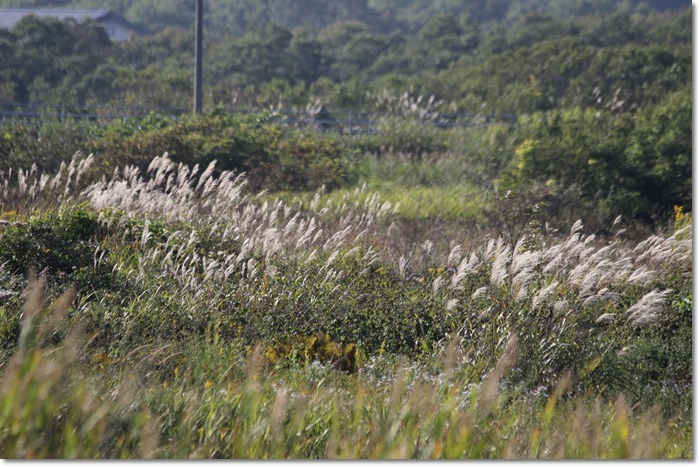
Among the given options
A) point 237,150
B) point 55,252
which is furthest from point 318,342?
point 237,150

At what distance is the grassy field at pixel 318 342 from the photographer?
4.25m

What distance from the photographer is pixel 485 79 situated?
1229 inches

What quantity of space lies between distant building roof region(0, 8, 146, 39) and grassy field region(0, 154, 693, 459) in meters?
18.3

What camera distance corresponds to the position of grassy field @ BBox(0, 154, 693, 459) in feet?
13.9

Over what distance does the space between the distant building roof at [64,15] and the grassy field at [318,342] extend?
18272 mm

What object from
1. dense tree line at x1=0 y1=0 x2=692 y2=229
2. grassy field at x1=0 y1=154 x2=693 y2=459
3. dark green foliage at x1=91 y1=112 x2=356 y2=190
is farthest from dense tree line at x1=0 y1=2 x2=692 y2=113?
grassy field at x1=0 y1=154 x2=693 y2=459

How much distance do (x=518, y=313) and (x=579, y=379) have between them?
682 millimetres

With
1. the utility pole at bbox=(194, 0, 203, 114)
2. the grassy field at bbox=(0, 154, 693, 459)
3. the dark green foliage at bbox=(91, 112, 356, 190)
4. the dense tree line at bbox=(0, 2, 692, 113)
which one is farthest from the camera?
the dense tree line at bbox=(0, 2, 692, 113)

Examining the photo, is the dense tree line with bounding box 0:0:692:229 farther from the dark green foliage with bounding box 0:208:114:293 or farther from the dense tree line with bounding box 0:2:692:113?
the dark green foliage with bounding box 0:208:114:293

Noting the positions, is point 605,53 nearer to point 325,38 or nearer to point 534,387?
point 325,38

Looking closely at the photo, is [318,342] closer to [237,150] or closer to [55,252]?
[55,252]

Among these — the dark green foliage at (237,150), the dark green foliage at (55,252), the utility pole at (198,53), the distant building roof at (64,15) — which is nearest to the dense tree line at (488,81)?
the dark green foliage at (237,150)

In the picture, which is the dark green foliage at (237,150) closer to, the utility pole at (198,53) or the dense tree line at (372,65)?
the utility pole at (198,53)

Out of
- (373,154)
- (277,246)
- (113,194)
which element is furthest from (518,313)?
(373,154)
